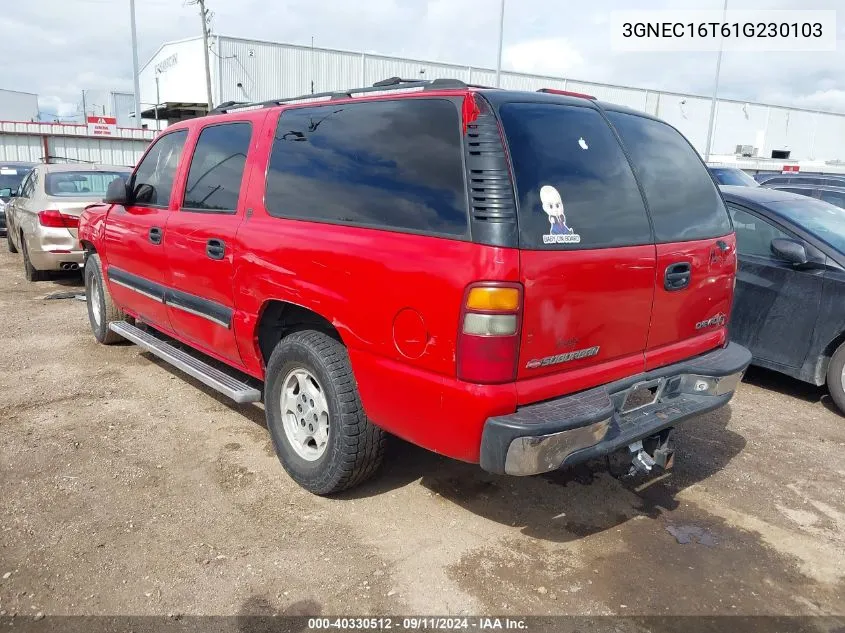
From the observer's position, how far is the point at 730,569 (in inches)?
115

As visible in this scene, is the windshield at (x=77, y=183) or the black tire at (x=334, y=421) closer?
the black tire at (x=334, y=421)

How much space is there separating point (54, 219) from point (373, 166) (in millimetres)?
6848

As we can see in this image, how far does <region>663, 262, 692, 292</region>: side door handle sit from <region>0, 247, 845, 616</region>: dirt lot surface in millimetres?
1201

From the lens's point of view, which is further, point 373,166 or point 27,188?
point 27,188

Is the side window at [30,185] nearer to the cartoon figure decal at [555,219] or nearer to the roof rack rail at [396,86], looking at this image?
the roof rack rail at [396,86]

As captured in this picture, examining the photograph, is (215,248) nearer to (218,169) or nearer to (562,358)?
(218,169)

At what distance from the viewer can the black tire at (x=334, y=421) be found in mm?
3047

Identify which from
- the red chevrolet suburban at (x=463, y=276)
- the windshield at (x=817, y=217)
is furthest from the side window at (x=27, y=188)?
the windshield at (x=817, y=217)

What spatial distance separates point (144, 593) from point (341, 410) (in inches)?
43.1

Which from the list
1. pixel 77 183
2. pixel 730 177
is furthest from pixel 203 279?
pixel 730 177

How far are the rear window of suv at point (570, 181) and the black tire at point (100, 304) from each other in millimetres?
4240

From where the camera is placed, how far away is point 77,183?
8742 millimetres

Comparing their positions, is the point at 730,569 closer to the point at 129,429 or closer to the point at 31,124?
the point at 129,429

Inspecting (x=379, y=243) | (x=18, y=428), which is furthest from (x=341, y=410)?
(x=18, y=428)
